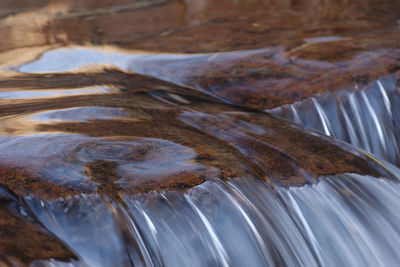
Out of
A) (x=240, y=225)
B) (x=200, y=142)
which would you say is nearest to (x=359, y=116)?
(x=200, y=142)

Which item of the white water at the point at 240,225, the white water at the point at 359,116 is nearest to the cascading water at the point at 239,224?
the white water at the point at 240,225

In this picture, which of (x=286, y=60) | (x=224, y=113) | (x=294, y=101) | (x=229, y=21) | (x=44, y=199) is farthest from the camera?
(x=229, y=21)

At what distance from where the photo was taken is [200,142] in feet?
5.35

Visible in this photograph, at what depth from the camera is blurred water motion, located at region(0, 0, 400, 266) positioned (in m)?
1.28

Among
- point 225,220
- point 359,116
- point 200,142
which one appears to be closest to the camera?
point 225,220

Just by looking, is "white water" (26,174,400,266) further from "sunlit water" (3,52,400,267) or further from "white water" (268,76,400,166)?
A: "white water" (268,76,400,166)

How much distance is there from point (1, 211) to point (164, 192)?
1.32 ft

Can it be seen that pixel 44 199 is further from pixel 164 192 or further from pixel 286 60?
pixel 286 60

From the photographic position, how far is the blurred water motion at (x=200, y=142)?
1.28 metres

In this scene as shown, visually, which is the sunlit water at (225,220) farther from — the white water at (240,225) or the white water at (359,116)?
the white water at (359,116)

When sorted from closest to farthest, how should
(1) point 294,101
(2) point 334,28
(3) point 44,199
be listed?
1. (3) point 44,199
2. (1) point 294,101
3. (2) point 334,28

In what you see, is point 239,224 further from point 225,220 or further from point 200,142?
point 200,142

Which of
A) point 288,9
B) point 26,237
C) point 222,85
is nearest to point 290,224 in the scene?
point 26,237

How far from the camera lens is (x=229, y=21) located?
3.12 meters
